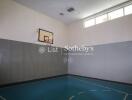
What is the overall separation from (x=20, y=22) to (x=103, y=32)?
4.37m

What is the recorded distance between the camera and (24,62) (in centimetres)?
436

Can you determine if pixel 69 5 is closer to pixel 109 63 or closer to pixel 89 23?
pixel 89 23

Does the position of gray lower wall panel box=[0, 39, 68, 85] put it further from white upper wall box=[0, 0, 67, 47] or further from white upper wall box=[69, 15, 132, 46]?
white upper wall box=[69, 15, 132, 46]

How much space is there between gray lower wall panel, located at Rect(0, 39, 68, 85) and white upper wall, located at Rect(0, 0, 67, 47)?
41cm

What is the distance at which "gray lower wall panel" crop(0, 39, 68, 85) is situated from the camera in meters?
3.77

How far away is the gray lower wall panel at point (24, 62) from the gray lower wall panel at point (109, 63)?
1768 millimetres

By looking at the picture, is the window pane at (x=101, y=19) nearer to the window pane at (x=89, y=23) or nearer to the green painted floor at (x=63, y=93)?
the window pane at (x=89, y=23)

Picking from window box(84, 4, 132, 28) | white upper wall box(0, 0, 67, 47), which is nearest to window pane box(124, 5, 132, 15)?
window box(84, 4, 132, 28)

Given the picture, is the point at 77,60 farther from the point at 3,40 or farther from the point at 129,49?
the point at 3,40

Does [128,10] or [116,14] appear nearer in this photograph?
[128,10]

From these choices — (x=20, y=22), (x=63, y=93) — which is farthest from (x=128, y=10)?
(x=20, y=22)

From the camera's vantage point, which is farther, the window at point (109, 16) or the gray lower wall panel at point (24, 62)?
the window at point (109, 16)

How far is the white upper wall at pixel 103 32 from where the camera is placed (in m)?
4.38

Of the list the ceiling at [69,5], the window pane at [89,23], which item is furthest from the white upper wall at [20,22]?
the window pane at [89,23]
